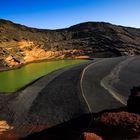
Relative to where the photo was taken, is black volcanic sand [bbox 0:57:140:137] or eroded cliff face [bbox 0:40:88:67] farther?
eroded cliff face [bbox 0:40:88:67]

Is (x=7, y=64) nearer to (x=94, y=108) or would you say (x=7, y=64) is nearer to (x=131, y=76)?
(x=131, y=76)

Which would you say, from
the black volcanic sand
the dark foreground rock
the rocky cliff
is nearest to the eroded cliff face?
the rocky cliff

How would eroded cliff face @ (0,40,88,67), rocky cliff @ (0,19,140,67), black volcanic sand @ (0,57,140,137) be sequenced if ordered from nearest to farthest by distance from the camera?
black volcanic sand @ (0,57,140,137) < eroded cliff face @ (0,40,88,67) < rocky cliff @ (0,19,140,67)

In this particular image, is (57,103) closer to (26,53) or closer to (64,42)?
(26,53)

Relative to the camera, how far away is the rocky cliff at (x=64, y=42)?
8174 cm

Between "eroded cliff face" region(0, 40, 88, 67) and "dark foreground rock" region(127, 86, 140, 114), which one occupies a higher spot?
"dark foreground rock" region(127, 86, 140, 114)

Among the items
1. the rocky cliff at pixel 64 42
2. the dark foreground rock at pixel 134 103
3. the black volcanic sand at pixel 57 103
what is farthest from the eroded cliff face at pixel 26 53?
the dark foreground rock at pixel 134 103

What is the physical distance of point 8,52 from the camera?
257 ft

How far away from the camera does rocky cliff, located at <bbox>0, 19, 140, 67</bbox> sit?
8174 cm

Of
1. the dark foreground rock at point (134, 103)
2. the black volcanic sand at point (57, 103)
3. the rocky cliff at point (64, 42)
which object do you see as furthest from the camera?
the rocky cliff at point (64, 42)

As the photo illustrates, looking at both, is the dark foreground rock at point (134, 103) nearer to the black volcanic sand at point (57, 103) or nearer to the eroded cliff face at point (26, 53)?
the black volcanic sand at point (57, 103)

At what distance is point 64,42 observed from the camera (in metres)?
102

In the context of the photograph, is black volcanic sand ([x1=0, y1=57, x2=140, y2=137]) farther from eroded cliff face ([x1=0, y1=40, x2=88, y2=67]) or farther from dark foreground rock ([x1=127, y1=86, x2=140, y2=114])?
eroded cliff face ([x1=0, y1=40, x2=88, y2=67])

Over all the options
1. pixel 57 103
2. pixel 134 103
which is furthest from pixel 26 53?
pixel 134 103
